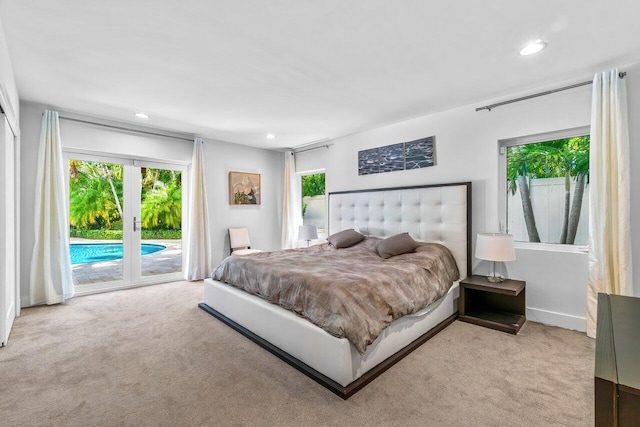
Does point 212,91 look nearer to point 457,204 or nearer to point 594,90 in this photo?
point 457,204

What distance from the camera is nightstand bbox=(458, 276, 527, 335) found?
2.94 metres

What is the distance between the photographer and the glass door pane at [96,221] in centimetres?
424

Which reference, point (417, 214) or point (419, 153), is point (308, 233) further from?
point (419, 153)

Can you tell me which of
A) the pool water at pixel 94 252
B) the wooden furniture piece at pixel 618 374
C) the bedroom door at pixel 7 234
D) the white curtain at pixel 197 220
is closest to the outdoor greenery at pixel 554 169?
the wooden furniture piece at pixel 618 374

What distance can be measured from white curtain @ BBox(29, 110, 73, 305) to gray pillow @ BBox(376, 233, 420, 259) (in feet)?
13.5

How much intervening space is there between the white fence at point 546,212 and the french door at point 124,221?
5.07 metres

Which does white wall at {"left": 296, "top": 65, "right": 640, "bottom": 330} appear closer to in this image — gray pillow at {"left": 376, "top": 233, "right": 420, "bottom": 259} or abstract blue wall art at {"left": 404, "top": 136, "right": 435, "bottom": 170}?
abstract blue wall art at {"left": 404, "top": 136, "right": 435, "bottom": 170}

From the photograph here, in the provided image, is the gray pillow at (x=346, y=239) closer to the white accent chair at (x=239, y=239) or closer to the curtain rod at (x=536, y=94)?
the white accent chair at (x=239, y=239)

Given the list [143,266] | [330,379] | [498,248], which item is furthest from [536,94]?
[143,266]

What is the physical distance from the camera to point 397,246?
350cm

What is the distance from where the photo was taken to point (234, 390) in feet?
6.57

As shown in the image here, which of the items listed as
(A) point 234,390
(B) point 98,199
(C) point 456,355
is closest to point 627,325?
(C) point 456,355

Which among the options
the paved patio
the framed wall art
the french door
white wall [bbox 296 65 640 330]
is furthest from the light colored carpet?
the framed wall art

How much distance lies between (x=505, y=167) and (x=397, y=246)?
161cm
